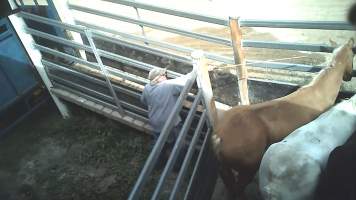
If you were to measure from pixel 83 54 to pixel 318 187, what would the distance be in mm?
4799

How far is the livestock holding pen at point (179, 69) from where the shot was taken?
3.87m

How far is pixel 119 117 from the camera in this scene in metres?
5.59

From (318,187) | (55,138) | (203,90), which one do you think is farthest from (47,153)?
(318,187)

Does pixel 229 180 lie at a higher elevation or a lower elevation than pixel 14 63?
lower

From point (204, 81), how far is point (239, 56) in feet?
2.83

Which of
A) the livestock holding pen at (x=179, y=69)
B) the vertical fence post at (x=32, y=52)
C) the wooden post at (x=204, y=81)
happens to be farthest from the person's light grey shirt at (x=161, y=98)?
the vertical fence post at (x=32, y=52)

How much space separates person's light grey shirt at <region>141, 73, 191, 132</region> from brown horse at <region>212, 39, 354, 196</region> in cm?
79

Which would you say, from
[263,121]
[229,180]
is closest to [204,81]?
[263,121]

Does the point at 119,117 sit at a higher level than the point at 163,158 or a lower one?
higher

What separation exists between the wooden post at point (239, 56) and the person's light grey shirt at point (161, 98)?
0.68m

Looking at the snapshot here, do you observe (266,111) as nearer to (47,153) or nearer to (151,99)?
(151,99)

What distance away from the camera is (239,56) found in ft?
14.5

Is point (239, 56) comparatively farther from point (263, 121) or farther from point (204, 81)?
point (263, 121)

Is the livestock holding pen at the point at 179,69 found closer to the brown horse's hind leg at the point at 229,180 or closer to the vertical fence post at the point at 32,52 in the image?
the vertical fence post at the point at 32,52
